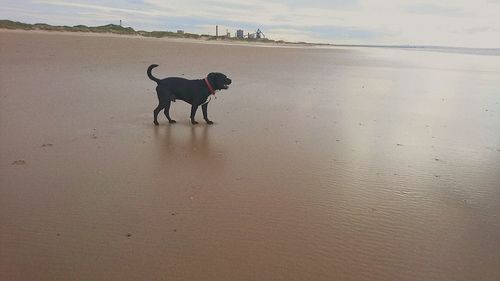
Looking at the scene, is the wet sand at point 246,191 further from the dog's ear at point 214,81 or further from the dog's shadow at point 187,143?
the dog's ear at point 214,81

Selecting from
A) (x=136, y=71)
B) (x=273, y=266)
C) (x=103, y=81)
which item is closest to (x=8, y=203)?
(x=273, y=266)

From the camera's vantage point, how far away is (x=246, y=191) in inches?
142

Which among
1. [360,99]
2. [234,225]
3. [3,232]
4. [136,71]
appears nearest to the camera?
[3,232]

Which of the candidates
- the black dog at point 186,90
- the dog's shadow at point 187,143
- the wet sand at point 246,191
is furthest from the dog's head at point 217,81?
the dog's shadow at point 187,143

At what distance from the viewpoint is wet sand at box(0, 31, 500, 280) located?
2.51m

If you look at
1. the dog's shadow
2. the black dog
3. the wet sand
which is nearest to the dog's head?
the black dog

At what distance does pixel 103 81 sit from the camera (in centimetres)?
932

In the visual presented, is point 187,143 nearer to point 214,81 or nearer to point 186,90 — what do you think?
point 186,90

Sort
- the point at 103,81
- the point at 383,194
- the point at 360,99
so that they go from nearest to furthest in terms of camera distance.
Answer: the point at 383,194 < the point at 360,99 < the point at 103,81

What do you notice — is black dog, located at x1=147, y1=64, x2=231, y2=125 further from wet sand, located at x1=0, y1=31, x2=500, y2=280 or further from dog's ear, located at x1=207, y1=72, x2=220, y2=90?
wet sand, located at x1=0, y1=31, x2=500, y2=280

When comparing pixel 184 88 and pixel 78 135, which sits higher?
pixel 184 88

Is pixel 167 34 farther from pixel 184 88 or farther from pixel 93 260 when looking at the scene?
pixel 93 260

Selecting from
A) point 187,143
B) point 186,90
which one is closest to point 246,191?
point 187,143

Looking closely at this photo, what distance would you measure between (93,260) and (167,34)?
3664cm
